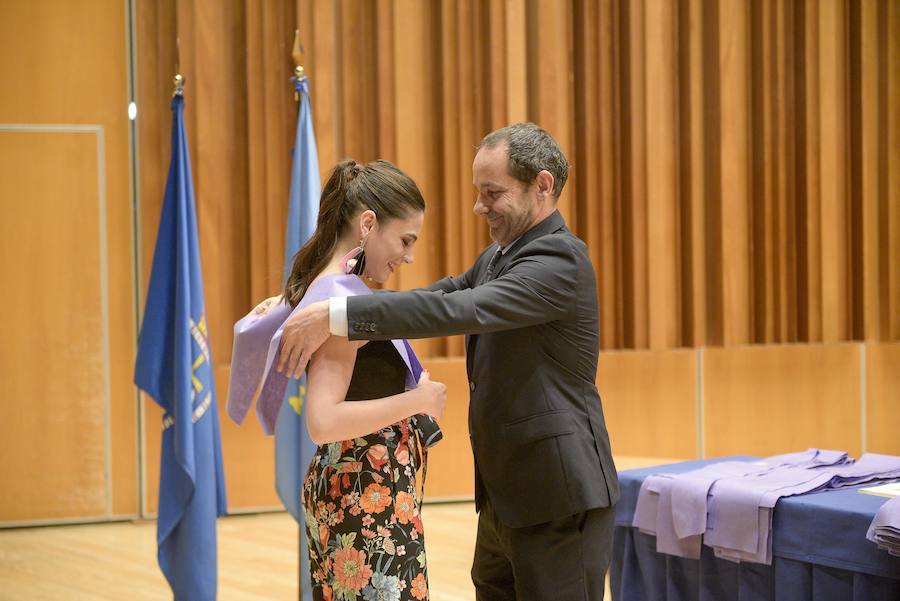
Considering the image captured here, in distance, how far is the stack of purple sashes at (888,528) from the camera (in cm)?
237

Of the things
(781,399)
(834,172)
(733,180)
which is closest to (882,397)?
(781,399)

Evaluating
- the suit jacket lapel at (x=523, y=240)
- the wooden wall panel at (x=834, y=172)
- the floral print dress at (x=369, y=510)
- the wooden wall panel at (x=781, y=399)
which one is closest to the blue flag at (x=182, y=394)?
the suit jacket lapel at (x=523, y=240)

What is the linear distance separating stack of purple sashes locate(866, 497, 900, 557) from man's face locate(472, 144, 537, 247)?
3.68ft

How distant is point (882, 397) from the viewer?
637 centimetres

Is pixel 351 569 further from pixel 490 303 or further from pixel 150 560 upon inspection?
pixel 150 560

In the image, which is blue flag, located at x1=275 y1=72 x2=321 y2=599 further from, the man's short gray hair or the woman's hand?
the woman's hand

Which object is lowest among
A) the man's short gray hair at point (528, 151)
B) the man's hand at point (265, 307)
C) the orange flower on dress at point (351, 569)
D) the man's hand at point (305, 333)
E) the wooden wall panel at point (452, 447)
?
the wooden wall panel at point (452, 447)

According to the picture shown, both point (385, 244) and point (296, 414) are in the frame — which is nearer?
point (385, 244)

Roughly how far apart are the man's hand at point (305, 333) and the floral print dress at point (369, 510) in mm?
131

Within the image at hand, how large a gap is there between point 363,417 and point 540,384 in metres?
0.43

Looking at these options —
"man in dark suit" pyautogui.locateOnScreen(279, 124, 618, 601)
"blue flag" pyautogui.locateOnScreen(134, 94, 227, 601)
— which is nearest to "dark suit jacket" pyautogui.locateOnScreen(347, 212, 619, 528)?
"man in dark suit" pyautogui.locateOnScreen(279, 124, 618, 601)

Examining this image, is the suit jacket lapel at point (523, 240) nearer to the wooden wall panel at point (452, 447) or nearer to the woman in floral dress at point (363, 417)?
the woman in floral dress at point (363, 417)

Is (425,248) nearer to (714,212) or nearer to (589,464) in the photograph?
(714,212)

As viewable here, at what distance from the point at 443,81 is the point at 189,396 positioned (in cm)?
274
